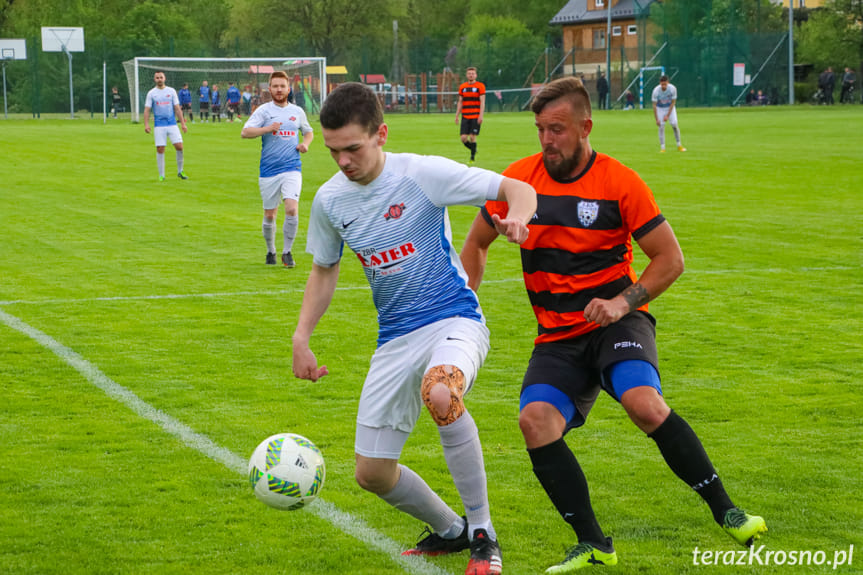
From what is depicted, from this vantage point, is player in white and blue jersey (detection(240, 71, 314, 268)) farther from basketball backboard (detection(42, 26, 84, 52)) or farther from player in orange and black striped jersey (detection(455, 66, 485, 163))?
basketball backboard (detection(42, 26, 84, 52))

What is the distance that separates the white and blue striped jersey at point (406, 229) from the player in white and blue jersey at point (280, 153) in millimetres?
7900

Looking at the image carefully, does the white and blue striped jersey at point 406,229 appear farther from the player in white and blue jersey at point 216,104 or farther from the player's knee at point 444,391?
the player in white and blue jersey at point 216,104

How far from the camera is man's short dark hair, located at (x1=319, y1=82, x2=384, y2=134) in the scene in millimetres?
4113

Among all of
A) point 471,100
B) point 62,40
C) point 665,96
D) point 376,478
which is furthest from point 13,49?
point 376,478

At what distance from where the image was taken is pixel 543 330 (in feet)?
15.3

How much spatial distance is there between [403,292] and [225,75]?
46.9 metres

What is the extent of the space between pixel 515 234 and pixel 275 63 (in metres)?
47.8

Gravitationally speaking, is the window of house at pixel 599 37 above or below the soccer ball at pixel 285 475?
above

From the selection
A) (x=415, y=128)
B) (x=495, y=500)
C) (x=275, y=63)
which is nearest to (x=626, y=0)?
(x=275, y=63)

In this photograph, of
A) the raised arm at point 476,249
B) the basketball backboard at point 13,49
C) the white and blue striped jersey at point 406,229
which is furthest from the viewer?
the basketball backboard at point 13,49

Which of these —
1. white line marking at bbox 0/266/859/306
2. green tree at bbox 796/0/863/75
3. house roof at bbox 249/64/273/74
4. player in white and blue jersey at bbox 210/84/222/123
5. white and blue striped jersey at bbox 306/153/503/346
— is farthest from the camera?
green tree at bbox 796/0/863/75

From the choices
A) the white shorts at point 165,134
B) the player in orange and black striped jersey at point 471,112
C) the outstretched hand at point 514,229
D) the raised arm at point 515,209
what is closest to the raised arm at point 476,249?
the raised arm at point 515,209

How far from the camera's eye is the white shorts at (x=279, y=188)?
12.3 metres

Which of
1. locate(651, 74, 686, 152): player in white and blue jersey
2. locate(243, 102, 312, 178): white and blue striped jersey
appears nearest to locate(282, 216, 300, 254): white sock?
locate(243, 102, 312, 178): white and blue striped jersey
